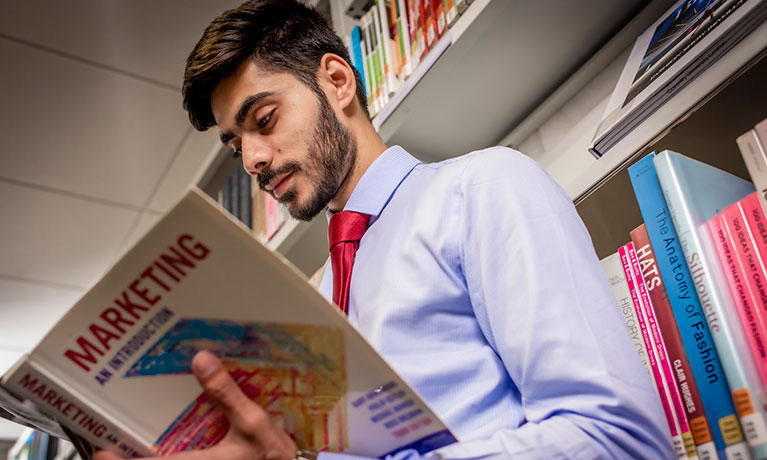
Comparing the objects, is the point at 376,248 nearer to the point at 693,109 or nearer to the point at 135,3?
the point at 693,109

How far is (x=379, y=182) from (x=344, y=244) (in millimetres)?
125

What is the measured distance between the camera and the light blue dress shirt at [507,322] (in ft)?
1.94

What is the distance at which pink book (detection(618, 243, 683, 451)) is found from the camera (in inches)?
28.1

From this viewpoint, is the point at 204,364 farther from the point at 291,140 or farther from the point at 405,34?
the point at 405,34

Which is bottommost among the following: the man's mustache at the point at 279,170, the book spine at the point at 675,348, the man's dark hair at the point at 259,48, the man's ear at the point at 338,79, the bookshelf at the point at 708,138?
the book spine at the point at 675,348

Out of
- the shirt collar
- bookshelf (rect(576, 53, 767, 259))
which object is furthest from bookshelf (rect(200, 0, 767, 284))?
the shirt collar

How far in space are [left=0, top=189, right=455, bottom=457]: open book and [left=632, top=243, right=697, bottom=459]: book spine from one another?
12.7 inches

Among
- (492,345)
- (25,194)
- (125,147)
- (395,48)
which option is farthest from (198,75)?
(25,194)

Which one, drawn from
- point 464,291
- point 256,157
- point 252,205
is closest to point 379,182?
point 256,157

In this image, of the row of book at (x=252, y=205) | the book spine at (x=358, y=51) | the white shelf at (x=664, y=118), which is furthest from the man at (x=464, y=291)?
the row of book at (x=252, y=205)

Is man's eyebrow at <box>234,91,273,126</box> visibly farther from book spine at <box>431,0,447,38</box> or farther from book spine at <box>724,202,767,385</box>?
book spine at <box>724,202,767,385</box>

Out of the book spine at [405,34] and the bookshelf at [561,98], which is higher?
the book spine at [405,34]

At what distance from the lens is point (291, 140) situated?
110 cm

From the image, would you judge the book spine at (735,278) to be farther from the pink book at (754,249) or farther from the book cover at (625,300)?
the book cover at (625,300)
